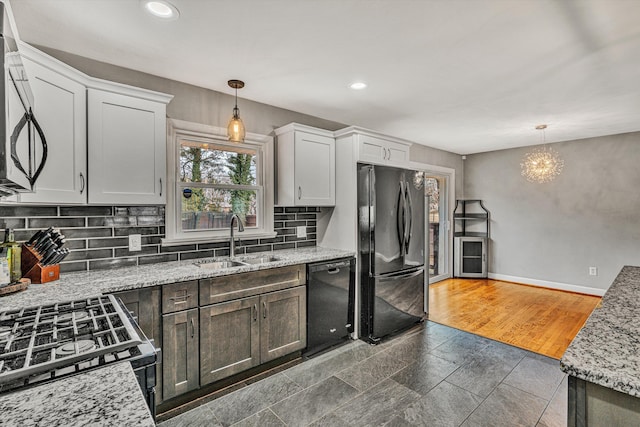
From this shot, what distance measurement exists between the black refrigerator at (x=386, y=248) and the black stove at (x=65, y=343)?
220cm

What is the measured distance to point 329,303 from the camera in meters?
2.96

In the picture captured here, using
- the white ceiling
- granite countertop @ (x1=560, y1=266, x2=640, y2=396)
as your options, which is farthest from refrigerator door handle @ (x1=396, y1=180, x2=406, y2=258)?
granite countertop @ (x1=560, y1=266, x2=640, y2=396)

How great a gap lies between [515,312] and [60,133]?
4862 millimetres

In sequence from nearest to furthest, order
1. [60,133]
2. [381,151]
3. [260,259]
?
1. [60,133]
2. [260,259]
3. [381,151]

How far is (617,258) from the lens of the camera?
15.0 feet

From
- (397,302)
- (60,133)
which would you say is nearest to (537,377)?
(397,302)

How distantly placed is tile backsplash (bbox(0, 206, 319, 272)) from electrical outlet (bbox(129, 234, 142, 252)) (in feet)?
0.08

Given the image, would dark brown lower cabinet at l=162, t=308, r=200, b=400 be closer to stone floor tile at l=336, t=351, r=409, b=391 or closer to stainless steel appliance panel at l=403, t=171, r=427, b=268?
stone floor tile at l=336, t=351, r=409, b=391

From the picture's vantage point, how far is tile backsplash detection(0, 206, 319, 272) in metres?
2.06

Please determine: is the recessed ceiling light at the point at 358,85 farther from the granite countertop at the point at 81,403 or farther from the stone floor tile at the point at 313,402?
the granite countertop at the point at 81,403

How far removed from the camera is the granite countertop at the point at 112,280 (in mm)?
1624

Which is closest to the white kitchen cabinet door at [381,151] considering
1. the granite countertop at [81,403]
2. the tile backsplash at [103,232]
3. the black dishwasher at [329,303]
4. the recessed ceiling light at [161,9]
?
the black dishwasher at [329,303]

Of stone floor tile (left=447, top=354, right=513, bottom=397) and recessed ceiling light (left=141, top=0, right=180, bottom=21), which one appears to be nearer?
recessed ceiling light (left=141, top=0, right=180, bottom=21)

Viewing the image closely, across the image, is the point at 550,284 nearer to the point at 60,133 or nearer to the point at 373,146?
the point at 373,146
